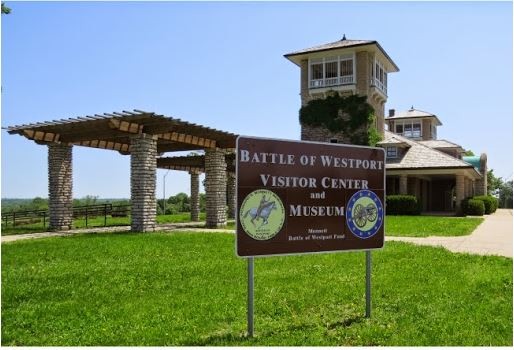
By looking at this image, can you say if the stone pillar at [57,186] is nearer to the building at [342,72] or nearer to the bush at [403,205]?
the building at [342,72]

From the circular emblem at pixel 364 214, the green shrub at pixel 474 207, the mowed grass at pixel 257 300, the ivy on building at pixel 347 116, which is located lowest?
the mowed grass at pixel 257 300

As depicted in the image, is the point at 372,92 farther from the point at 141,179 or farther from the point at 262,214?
the point at 262,214

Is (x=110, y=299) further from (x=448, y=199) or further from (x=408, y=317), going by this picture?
(x=448, y=199)

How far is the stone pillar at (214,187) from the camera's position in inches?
952

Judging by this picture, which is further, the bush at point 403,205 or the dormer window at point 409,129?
the dormer window at point 409,129

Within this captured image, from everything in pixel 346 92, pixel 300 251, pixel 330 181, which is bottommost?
pixel 300 251

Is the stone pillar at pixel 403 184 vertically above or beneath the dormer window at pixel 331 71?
beneath

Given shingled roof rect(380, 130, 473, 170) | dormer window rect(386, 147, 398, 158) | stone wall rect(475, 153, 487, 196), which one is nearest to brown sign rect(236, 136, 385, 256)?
shingled roof rect(380, 130, 473, 170)

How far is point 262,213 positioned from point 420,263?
6154 mm

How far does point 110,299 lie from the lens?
24.8ft

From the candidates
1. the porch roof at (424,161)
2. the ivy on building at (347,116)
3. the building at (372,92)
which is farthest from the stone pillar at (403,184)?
the ivy on building at (347,116)

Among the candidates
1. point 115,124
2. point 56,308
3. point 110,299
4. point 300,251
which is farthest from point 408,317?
point 115,124

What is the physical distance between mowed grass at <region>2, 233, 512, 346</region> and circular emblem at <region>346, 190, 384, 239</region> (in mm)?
1150

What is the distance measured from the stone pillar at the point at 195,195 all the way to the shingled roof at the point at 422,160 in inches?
566
